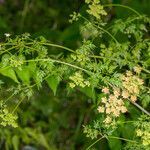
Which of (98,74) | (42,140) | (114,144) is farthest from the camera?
(42,140)

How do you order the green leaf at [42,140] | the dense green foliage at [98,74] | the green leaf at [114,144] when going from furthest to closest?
the green leaf at [42,140] < the green leaf at [114,144] < the dense green foliage at [98,74]

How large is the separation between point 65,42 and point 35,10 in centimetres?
126

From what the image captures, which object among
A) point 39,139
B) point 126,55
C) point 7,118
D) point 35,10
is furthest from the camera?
point 35,10

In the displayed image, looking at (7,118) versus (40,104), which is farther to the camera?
(40,104)

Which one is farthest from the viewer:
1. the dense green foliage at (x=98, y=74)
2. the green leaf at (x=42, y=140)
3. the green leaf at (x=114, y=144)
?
the green leaf at (x=42, y=140)

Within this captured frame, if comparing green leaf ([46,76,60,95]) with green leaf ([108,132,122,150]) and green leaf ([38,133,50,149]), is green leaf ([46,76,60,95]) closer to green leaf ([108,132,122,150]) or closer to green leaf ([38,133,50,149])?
green leaf ([108,132,122,150])

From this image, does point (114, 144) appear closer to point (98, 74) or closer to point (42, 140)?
point (98, 74)

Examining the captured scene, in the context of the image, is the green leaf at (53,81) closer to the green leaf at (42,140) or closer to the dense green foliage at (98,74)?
the dense green foliage at (98,74)

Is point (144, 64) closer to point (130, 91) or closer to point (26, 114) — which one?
point (130, 91)

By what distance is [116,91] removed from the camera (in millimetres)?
1358

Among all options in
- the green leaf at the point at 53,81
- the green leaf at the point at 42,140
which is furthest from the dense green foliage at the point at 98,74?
the green leaf at the point at 42,140

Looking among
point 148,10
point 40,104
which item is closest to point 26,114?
point 40,104

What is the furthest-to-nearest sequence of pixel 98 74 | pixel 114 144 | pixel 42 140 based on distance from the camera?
pixel 42 140 < pixel 114 144 < pixel 98 74

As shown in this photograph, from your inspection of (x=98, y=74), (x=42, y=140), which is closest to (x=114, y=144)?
(x=98, y=74)
